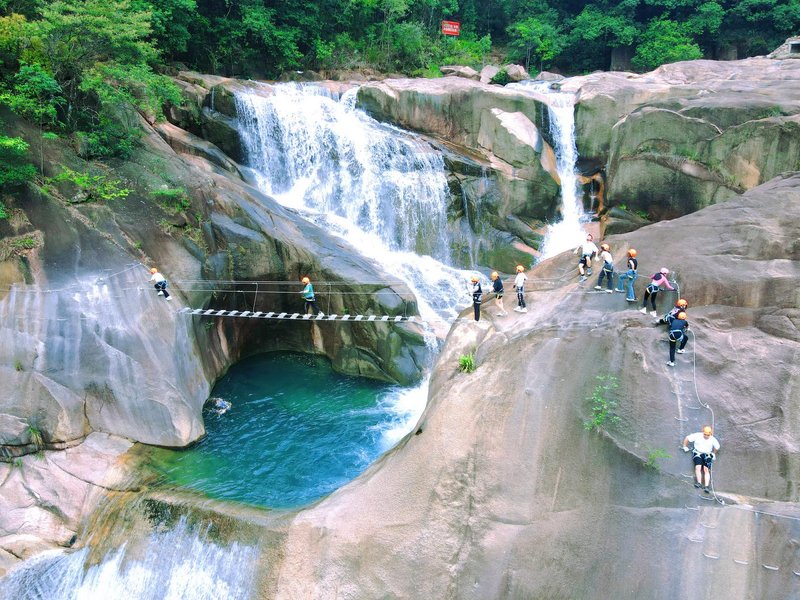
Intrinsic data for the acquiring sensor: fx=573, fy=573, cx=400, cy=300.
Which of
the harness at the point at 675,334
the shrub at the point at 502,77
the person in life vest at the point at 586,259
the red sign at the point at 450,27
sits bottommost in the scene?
the harness at the point at 675,334

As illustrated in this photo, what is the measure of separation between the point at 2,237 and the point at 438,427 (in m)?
11.8

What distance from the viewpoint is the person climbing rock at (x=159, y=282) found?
1491cm

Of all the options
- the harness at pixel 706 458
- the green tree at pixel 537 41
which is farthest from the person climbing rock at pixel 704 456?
the green tree at pixel 537 41

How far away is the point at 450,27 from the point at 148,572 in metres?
38.8

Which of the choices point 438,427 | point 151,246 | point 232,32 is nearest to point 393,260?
point 151,246

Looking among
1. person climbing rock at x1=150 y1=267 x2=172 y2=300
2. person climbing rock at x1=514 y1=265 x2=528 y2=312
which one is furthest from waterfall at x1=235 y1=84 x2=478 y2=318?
person climbing rock at x1=514 y1=265 x2=528 y2=312

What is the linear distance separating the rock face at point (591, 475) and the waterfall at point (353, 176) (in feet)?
38.4

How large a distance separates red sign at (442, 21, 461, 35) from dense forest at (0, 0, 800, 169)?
503mm

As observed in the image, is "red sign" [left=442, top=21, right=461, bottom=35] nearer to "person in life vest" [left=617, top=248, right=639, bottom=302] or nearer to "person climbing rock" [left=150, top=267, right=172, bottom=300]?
"person climbing rock" [left=150, top=267, right=172, bottom=300]

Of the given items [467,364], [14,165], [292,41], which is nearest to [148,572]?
[467,364]

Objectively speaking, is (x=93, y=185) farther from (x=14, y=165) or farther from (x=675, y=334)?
(x=675, y=334)

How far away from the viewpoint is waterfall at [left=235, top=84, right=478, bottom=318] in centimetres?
2264

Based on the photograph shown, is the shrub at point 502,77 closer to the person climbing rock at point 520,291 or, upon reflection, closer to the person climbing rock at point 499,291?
the person climbing rock at point 520,291

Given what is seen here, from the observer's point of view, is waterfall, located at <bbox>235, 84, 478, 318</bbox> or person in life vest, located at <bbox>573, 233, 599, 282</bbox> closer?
person in life vest, located at <bbox>573, 233, 599, 282</bbox>
